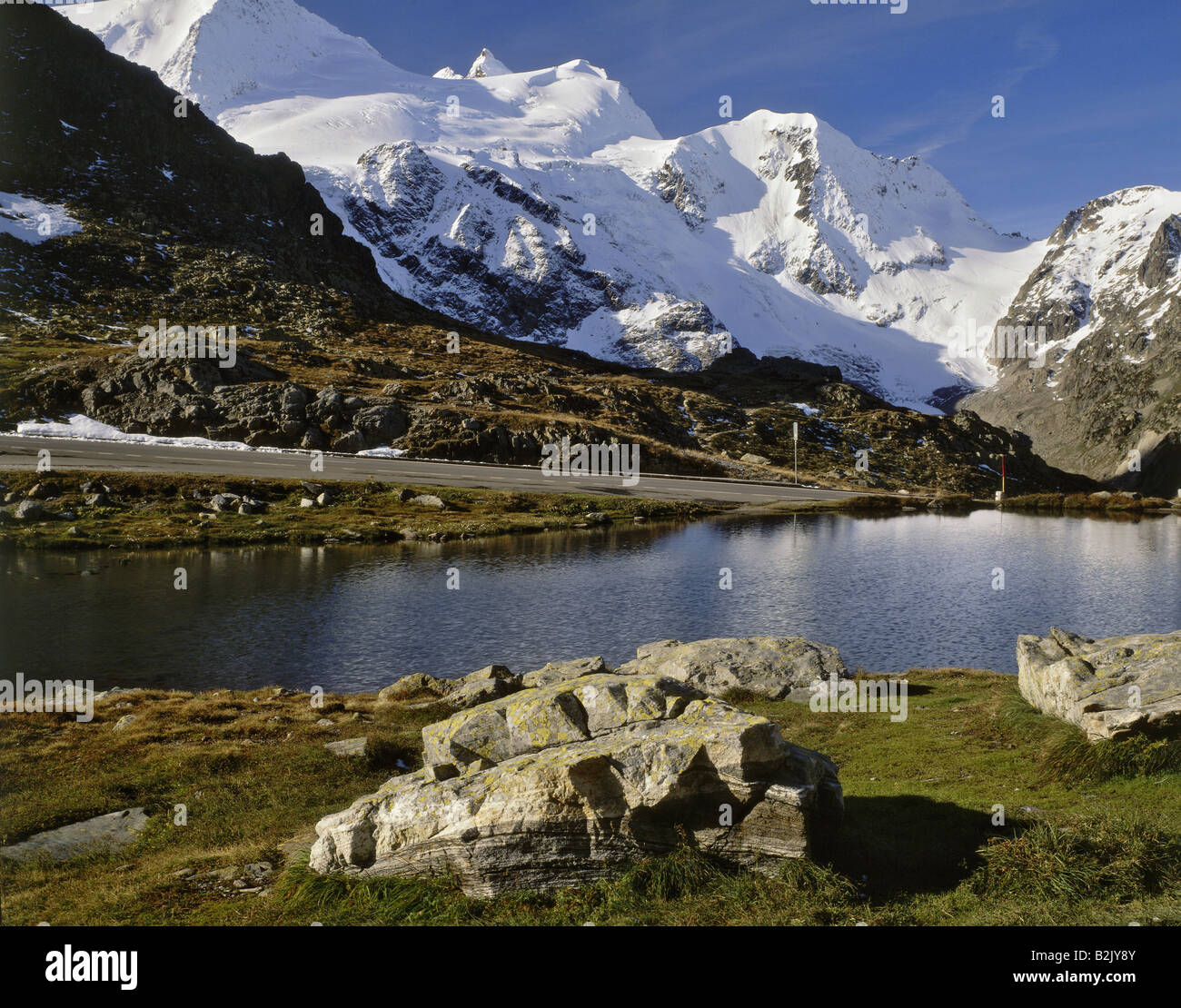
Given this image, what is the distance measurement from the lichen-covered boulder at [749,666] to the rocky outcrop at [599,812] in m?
14.7

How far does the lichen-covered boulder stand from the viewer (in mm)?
26688

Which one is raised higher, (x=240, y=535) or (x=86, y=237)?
→ (x=86, y=237)

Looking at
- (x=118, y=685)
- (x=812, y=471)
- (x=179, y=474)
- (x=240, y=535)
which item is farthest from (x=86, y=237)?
(x=118, y=685)

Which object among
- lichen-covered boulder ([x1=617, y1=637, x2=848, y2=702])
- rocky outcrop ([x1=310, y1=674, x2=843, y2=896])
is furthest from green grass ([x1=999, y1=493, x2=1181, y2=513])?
rocky outcrop ([x1=310, y1=674, x2=843, y2=896])

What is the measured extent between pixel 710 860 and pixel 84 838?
12712 millimetres

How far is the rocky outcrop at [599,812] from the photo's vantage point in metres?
10.7

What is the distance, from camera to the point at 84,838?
49.1 feet

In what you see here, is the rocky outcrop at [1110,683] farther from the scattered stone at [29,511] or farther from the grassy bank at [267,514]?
the scattered stone at [29,511]

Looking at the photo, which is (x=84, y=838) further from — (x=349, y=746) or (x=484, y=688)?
(x=484, y=688)

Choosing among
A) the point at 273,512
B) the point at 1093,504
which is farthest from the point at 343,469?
the point at 1093,504

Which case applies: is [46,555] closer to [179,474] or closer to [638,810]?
[179,474]

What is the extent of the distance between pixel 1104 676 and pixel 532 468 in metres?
121

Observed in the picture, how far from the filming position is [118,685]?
104ft

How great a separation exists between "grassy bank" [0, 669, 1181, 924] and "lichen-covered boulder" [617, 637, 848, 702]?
342 cm
